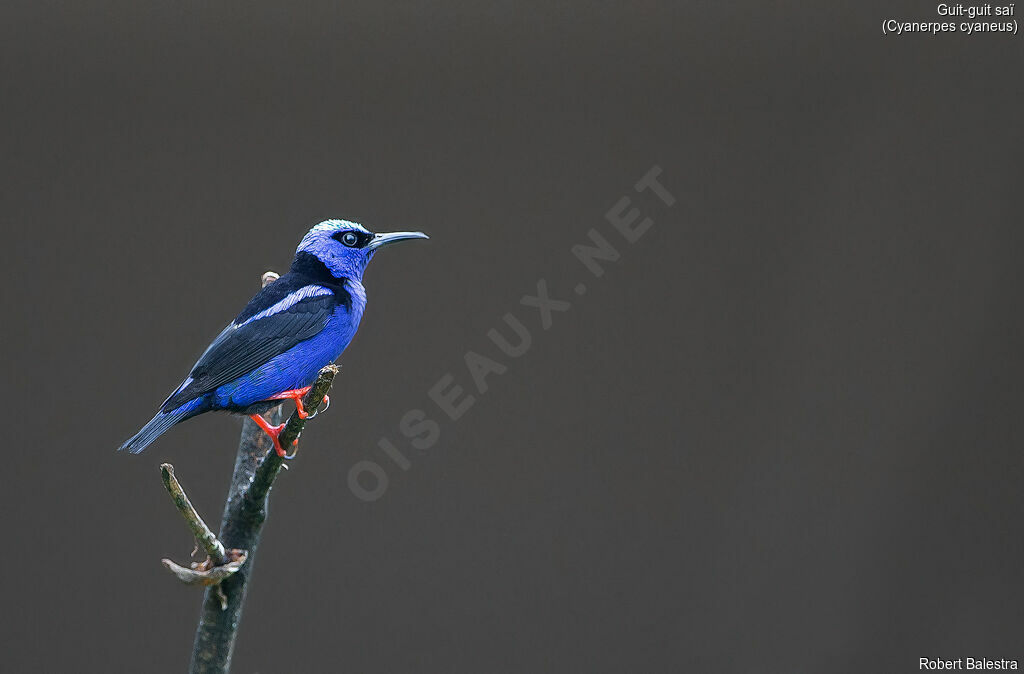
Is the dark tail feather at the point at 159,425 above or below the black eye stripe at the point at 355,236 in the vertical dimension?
below

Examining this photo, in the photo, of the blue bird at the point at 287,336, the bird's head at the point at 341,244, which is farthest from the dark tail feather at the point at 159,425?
the bird's head at the point at 341,244

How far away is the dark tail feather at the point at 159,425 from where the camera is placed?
1.48 m

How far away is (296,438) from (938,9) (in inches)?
96.3

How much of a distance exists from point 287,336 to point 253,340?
6 cm

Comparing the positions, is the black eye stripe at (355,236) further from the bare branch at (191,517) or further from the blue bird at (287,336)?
the bare branch at (191,517)

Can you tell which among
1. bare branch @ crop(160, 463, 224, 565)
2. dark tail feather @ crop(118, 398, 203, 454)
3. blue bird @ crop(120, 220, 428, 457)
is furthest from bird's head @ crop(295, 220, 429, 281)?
bare branch @ crop(160, 463, 224, 565)

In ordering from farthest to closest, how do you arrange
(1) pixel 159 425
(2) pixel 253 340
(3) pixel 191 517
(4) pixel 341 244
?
(4) pixel 341 244
(2) pixel 253 340
(1) pixel 159 425
(3) pixel 191 517

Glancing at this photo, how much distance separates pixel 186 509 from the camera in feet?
4.58

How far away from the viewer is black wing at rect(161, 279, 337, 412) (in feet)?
5.29

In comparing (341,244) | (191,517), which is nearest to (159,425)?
(191,517)

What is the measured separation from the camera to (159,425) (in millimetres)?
1545

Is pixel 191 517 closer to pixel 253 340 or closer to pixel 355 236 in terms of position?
pixel 253 340

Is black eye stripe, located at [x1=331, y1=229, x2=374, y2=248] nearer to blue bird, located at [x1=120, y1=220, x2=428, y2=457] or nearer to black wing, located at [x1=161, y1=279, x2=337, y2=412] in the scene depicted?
blue bird, located at [x1=120, y1=220, x2=428, y2=457]

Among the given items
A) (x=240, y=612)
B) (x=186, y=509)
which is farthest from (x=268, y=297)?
(x=240, y=612)
